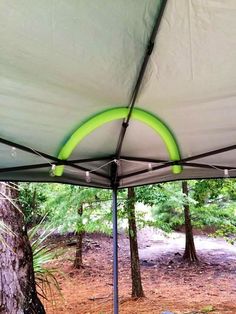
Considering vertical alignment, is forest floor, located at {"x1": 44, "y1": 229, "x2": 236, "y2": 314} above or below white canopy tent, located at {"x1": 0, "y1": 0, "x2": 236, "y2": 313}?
A: below

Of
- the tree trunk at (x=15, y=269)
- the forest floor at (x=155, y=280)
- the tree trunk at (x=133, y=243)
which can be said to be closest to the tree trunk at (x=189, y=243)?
the forest floor at (x=155, y=280)

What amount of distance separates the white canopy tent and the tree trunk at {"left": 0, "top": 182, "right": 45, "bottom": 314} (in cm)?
102

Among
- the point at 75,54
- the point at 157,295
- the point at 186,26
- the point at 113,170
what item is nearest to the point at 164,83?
the point at 186,26

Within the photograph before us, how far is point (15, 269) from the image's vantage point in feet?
8.43

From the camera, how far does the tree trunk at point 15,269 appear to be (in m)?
2.50

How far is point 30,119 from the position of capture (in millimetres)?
1315

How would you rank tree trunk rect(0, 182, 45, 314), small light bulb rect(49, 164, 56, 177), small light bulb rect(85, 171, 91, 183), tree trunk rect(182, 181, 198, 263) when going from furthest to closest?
tree trunk rect(182, 181, 198, 263), tree trunk rect(0, 182, 45, 314), small light bulb rect(85, 171, 91, 183), small light bulb rect(49, 164, 56, 177)

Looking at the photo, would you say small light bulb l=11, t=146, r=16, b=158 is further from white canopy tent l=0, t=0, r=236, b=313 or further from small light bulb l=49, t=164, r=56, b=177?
small light bulb l=49, t=164, r=56, b=177

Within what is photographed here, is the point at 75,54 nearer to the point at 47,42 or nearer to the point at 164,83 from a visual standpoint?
the point at 47,42

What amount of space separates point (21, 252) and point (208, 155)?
1.75 metres

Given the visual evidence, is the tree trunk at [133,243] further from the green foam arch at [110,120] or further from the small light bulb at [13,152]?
the small light bulb at [13,152]

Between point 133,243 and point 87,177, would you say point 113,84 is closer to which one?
point 87,177

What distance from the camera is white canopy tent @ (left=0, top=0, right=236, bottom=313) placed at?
0.91 meters

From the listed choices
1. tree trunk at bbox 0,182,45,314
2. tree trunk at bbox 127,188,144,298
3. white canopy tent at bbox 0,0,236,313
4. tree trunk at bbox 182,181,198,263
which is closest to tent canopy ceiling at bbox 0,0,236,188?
white canopy tent at bbox 0,0,236,313
